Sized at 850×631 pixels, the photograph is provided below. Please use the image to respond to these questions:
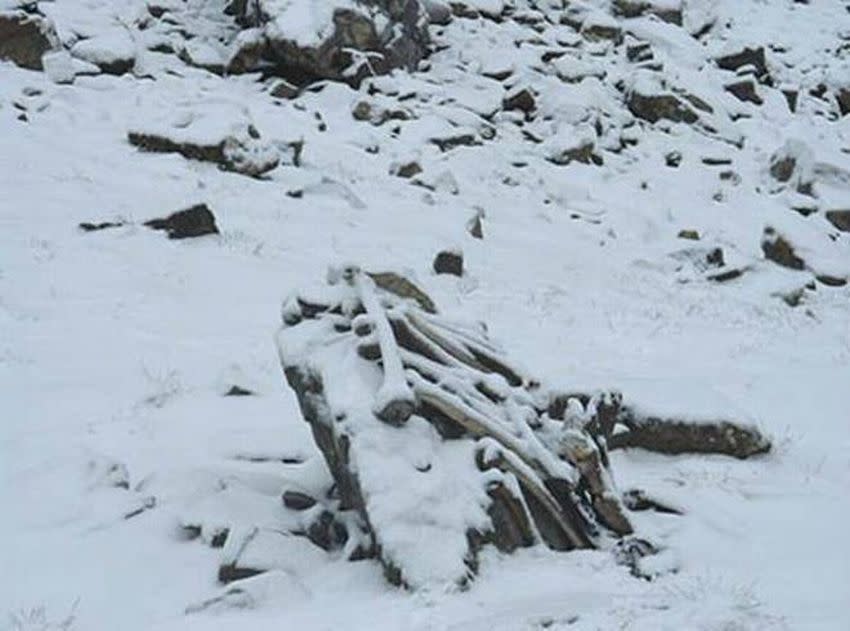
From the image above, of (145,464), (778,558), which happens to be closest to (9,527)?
(145,464)

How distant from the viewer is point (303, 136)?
593 inches

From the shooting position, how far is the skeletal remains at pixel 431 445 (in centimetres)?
409

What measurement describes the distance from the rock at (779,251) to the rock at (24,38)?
486 inches

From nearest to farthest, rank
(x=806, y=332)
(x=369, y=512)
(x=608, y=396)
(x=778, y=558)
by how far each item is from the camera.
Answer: (x=369, y=512)
(x=778, y=558)
(x=608, y=396)
(x=806, y=332)

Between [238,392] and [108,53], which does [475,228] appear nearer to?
[238,392]

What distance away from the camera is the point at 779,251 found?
13.7 m

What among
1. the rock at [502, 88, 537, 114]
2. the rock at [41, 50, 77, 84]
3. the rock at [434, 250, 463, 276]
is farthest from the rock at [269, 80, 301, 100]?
the rock at [434, 250, 463, 276]

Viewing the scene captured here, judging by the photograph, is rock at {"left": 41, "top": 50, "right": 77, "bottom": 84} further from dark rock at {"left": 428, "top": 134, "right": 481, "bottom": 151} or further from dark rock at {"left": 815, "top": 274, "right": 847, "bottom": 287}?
dark rock at {"left": 815, "top": 274, "right": 847, "bottom": 287}

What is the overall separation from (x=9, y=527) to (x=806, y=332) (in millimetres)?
8781

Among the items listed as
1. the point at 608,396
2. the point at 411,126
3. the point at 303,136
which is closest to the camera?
the point at 608,396

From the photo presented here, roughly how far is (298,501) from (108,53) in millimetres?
13772

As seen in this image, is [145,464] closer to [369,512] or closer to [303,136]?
[369,512]

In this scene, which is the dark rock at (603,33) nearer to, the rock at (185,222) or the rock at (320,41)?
the rock at (320,41)

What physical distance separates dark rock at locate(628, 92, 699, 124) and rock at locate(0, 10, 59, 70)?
1203cm
